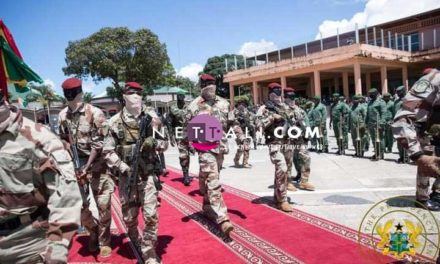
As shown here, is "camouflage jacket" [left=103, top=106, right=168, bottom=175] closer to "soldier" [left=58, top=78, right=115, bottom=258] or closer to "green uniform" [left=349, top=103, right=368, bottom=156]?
"soldier" [left=58, top=78, right=115, bottom=258]

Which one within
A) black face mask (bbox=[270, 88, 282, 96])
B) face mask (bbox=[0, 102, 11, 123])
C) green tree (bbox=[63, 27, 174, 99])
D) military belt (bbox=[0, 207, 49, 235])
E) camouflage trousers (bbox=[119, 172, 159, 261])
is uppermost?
green tree (bbox=[63, 27, 174, 99])

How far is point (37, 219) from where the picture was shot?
225 cm

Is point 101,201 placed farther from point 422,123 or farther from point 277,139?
point 422,123

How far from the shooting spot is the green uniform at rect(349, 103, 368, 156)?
10.9 metres

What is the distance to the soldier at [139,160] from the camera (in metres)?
3.92

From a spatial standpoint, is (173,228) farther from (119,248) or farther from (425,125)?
(425,125)

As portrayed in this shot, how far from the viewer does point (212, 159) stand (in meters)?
5.07

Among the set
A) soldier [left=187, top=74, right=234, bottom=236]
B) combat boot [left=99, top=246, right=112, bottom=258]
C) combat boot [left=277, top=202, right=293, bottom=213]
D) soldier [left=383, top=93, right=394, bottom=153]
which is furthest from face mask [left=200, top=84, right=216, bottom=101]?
soldier [left=383, top=93, right=394, bottom=153]

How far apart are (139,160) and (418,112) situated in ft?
9.23

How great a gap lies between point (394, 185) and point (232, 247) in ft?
13.7

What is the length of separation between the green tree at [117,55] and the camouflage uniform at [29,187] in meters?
27.4

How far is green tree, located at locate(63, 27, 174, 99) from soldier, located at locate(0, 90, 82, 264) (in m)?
27.4

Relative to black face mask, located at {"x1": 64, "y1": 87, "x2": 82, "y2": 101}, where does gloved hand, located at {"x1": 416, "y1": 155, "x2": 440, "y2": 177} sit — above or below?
below

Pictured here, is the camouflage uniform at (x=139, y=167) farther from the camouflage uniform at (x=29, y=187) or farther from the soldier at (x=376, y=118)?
the soldier at (x=376, y=118)
